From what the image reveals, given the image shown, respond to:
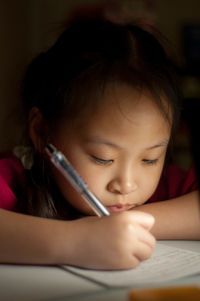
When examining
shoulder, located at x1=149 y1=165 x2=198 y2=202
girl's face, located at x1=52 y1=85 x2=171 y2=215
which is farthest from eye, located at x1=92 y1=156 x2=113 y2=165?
shoulder, located at x1=149 y1=165 x2=198 y2=202

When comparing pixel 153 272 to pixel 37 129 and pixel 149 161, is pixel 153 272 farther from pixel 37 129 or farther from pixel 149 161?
pixel 37 129

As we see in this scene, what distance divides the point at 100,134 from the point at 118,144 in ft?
0.11

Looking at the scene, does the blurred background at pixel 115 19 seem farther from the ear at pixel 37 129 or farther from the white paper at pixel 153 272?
the white paper at pixel 153 272

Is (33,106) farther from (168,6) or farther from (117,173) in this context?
(168,6)

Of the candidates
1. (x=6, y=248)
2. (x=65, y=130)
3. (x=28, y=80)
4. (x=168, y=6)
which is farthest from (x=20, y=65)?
(x=6, y=248)

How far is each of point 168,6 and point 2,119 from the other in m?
1.28

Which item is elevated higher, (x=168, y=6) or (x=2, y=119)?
(x=168, y=6)

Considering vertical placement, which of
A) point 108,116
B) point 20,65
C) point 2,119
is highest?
point 108,116

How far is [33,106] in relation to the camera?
0.79 metres

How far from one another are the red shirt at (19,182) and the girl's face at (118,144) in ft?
0.32

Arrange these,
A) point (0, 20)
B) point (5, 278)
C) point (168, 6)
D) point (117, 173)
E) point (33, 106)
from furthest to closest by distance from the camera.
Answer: point (168, 6)
point (0, 20)
point (33, 106)
point (117, 173)
point (5, 278)

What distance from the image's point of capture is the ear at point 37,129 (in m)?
0.76

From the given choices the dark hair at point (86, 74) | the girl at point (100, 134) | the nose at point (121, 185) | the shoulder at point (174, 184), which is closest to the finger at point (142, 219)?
the girl at point (100, 134)

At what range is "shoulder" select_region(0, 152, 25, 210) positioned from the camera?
2.28ft
